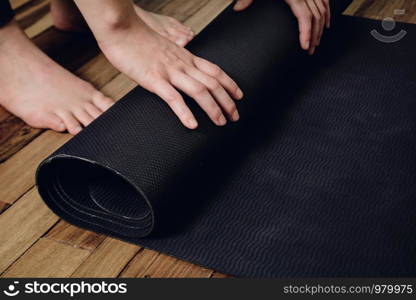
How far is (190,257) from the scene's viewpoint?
3.07ft

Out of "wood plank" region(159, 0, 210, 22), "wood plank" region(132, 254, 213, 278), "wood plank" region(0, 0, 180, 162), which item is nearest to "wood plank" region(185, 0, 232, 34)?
"wood plank" region(159, 0, 210, 22)

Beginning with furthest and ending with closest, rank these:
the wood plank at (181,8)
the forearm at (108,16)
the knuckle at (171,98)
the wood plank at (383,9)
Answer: the wood plank at (181,8) → the wood plank at (383,9) → the forearm at (108,16) → the knuckle at (171,98)

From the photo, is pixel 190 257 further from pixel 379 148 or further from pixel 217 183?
pixel 379 148

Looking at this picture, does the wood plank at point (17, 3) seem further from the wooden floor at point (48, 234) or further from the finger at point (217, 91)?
the finger at point (217, 91)

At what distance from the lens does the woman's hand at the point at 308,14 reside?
1351mm

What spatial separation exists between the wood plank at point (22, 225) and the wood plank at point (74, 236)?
22mm

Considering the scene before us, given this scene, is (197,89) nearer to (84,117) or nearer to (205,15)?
(84,117)

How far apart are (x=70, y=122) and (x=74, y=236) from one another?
1.28ft

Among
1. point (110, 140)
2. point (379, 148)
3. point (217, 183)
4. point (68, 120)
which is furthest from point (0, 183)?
point (379, 148)

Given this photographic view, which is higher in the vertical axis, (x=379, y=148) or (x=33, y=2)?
(x=33, y=2)

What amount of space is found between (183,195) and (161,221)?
0.08 metres

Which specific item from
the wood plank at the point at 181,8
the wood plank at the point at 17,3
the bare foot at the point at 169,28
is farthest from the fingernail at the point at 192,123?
the wood plank at the point at 17,3

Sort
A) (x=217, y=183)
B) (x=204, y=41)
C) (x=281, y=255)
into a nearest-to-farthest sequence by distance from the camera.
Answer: (x=281, y=255), (x=217, y=183), (x=204, y=41)

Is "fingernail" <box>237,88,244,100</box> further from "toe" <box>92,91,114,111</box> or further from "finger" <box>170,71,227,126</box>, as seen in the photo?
"toe" <box>92,91,114,111</box>
